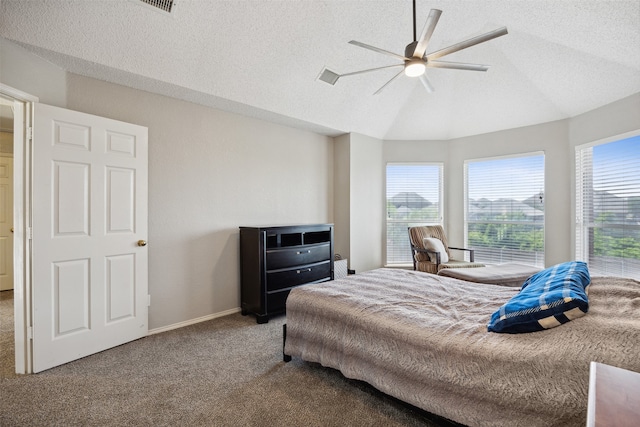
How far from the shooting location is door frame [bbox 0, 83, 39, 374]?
231 cm

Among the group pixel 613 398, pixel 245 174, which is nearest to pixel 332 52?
pixel 245 174

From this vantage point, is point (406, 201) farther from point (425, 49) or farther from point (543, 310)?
point (543, 310)

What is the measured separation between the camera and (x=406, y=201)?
216 inches

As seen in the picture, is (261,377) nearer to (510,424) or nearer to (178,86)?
(510,424)

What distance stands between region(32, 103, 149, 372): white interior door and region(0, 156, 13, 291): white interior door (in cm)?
343

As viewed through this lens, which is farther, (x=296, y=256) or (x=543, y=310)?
(x=296, y=256)

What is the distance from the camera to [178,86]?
3018mm

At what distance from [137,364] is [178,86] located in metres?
2.59

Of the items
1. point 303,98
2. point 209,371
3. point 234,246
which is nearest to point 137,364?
point 209,371

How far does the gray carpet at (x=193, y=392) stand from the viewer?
180cm

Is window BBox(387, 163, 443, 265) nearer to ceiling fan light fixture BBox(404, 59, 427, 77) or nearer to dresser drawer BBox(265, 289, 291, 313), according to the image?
dresser drawer BBox(265, 289, 291, 313)

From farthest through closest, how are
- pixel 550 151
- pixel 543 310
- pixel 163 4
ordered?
pixel 550 151, pixel 163 4, pixel 543 310

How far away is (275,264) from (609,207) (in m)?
4.16

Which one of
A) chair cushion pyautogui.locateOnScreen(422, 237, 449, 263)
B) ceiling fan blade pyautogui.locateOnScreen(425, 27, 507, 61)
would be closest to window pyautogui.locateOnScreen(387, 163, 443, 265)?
chair cushion pyautogui.locateOnScreen(422, 237, 449, 263)
